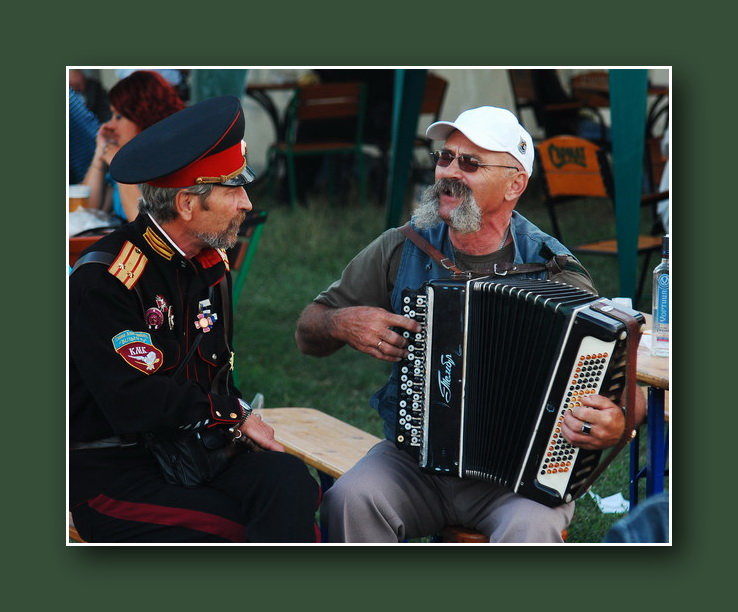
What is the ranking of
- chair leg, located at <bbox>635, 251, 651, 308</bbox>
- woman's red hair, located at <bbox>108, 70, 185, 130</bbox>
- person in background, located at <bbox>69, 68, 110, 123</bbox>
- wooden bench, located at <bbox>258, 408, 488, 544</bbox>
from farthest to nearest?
person in background, located at <bbox>69, 68, 110, 123</bbox> < chair leg, located at <bbox>635, 251, 651, 308</bbox> < woman's red hair, located at <bbox>108, 70, 185, 130</bbox> < wooden bench, located at <bbox>258, 408, 488, 544</bbox>

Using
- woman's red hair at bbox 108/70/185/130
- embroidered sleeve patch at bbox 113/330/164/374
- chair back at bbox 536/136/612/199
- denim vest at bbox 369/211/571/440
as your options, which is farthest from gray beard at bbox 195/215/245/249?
chair back at bbox 536/136/612/199

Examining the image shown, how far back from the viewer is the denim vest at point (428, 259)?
3.14 metres

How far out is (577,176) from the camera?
6.32 m

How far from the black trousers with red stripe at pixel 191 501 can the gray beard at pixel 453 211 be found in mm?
867

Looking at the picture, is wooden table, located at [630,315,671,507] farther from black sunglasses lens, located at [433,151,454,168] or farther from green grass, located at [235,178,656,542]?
black sunglasses lens, located at [433,151,454,168]

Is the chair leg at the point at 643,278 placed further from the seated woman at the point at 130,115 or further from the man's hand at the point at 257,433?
the man's hand at the point at 257,433

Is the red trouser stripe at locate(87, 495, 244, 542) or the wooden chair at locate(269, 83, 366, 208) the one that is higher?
the wooden chair at locate(269, 83, 366, 208)

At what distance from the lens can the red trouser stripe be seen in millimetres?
2768

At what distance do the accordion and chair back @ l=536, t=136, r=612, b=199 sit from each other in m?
3.39


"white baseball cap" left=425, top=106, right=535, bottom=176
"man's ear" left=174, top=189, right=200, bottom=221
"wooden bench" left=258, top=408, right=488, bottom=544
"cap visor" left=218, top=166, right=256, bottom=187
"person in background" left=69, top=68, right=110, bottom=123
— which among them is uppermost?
"person in background" left=69, top=68, right=110, bottom=123

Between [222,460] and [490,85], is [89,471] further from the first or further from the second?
[490,85]

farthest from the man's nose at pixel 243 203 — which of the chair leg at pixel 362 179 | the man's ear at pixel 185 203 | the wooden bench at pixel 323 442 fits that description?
the chair leg at pixel 362 179

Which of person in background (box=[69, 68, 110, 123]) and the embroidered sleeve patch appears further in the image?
person in background (box=[69, 68, 110, 123])
